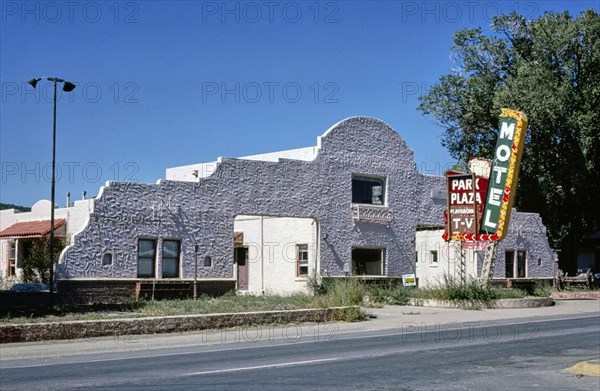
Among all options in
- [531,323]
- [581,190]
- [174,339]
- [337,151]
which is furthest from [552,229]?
[174,339]

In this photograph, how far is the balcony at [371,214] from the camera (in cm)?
3419

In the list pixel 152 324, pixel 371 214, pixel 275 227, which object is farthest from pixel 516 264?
pixel 152 324

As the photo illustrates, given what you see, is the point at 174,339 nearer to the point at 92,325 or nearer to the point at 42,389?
the point at 92,325

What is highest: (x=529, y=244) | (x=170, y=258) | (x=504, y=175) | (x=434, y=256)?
(x=504, y=175)

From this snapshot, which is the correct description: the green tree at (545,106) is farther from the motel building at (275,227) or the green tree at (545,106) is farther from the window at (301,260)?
the window at (301,260)

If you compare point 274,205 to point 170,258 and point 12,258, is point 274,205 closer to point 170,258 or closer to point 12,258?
point 170,258

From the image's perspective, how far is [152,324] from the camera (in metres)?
19.2

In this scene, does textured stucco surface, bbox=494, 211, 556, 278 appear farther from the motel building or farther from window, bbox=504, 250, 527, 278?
window, bbox=504, 250, 527, 278

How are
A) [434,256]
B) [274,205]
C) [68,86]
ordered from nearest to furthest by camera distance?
[68,86], [274,205], [434,256]

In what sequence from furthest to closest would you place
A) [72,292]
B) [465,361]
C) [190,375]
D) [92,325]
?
1. [72,292]
2. [92,325]
3. [465,361]
4. [190,375]

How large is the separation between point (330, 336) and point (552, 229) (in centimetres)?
3036

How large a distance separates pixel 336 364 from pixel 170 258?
53.5ft

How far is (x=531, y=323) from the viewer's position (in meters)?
23.4

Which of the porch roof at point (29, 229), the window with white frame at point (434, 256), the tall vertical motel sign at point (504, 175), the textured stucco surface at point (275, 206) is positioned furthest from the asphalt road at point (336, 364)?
the window with white frame at point (434, 256)
